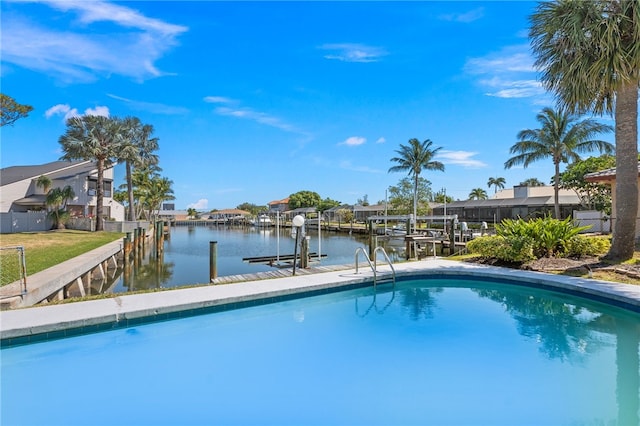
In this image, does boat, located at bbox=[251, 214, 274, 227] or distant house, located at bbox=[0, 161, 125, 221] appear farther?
boat, located at bbox=[251, 214, 274, 227]

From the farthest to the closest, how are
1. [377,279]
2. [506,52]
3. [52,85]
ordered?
[52,85] → [506,52] → [377,279]

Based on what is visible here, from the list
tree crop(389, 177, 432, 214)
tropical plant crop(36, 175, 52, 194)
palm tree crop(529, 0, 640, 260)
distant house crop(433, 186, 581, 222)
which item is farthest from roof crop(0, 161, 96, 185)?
palm tree crop(529, 0, 640, 260)

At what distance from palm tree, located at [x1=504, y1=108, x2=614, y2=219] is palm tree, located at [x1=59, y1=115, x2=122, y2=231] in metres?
31.5

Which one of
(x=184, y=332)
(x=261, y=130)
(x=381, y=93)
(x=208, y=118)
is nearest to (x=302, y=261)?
(x=184, y=332)

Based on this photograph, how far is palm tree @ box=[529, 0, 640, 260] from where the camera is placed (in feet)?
28.7

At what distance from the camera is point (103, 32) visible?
12180 millimetres

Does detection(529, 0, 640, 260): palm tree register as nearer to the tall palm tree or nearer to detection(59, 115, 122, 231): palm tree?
detection(59, 115, 122, 231): palm tree

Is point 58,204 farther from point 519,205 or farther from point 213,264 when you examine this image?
point 519,205

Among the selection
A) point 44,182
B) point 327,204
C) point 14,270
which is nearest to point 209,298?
point 14,270

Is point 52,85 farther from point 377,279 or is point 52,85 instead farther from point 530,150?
point 530,150

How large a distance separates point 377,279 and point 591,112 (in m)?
8.75

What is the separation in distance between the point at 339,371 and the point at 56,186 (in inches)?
1308

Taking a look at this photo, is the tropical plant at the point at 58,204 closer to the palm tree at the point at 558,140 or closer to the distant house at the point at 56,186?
the distant house at the point at 56,186

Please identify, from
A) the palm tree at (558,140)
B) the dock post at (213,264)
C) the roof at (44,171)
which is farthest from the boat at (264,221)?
the dock post at (213,264)
